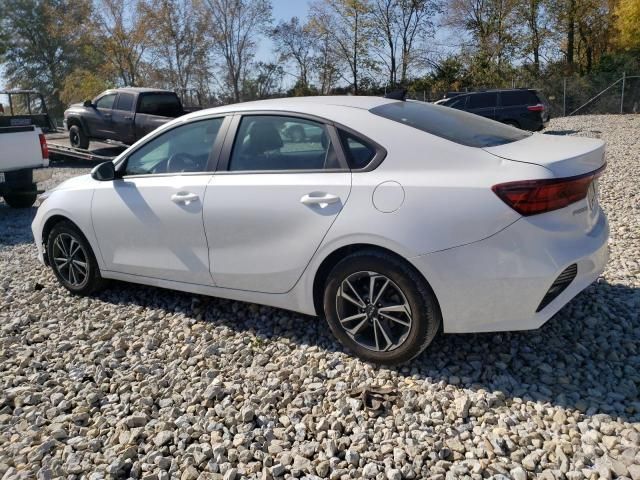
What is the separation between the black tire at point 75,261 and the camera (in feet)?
14.8

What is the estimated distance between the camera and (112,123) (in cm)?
1386

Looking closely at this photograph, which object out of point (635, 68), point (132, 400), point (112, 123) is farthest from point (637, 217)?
point (635, 68)

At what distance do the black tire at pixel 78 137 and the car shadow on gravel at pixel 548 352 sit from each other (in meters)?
12.4

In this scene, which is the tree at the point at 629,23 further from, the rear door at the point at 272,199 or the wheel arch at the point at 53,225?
the wheel arch at the point at 53,225

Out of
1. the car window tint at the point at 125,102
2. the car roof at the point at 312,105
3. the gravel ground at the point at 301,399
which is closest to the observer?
the gravel ground at the point at 301,399

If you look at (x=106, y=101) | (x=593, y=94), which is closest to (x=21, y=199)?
(x=106, y=101)

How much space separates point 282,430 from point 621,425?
166cm

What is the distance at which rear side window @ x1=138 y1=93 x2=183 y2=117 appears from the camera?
13.6 meters

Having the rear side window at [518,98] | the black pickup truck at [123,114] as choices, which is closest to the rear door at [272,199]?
the black pickup truck at [123,114]

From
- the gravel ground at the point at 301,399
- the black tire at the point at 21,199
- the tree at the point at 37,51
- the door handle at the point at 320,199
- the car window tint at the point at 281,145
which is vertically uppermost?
the tree at the point at 37,51

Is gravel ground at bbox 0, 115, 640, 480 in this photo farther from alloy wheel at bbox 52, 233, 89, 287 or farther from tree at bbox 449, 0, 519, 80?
tree at bbox 449, 0, 519, 80

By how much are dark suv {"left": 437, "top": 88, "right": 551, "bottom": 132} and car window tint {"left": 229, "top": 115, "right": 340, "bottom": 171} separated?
14120 millimetres

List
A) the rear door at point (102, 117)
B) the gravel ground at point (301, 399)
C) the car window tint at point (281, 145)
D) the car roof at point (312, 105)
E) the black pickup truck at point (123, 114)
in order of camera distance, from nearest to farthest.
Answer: the gravel ground at point (301, 399) < the car window tint at point (281, 145) < the car roof at point (312, 105) < the black pickup truck at point (123, 114) < the rear door at point (102, 117)

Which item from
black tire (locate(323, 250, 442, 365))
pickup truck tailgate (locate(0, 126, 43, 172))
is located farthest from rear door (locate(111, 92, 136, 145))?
black tire (locate(323, 250, 442, 365))
